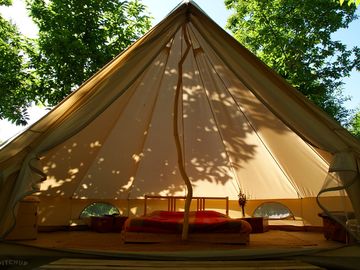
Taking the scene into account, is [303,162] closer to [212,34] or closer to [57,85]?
[212,34]

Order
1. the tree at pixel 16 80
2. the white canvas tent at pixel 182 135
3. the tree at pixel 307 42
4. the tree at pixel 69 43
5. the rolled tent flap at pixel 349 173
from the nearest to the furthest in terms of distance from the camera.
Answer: the rolled tent flap at pixel 349 173, the white canvas tent at pixel 182 135, the tree at pixel 69 43, the tree at pixel 16 80, the tree at pixel 307 42

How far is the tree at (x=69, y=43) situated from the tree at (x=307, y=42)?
16.8 feet

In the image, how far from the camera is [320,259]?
125 inches

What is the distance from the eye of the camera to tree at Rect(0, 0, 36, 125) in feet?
25.9

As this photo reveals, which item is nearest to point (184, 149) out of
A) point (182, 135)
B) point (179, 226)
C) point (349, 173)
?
point (182, 135)

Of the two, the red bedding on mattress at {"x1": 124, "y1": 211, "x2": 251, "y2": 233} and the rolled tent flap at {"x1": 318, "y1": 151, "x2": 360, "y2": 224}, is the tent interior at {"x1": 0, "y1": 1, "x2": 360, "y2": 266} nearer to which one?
the rolled tent flap at {"x1": 318, "y1": 151, "x2": 360, "y2": 224}

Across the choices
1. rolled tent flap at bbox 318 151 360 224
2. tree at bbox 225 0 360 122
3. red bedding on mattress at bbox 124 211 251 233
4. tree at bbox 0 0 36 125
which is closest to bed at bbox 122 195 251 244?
red bedding on mattress at bbox 124 211 251 233

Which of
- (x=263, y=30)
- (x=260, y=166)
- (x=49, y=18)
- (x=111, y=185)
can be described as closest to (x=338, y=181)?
(x=260, y=166)

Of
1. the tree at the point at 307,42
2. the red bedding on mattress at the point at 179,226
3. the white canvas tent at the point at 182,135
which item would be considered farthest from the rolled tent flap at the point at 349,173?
the tree at the point at 307,42

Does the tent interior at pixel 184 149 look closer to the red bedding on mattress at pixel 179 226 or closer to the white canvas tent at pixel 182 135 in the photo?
the white canvas tent at pixel 182 135

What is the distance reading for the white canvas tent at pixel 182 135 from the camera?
3277 mm

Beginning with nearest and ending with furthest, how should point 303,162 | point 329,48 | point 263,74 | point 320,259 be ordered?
point 320,259 → point 263,74 → point 303,162 → point 329,48

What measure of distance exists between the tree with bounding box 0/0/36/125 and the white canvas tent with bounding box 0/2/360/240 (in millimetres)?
3017

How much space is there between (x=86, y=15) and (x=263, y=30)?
5.96 meters
